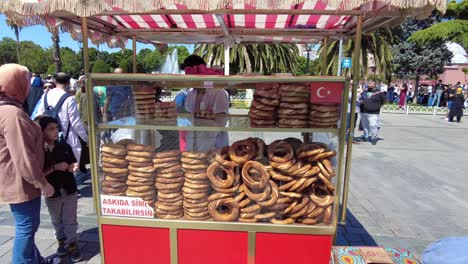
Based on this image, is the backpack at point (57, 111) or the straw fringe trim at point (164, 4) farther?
the backpack at point (57, 111)

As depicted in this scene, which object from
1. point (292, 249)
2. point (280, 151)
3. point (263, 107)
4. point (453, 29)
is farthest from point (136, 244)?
point (453, 29)

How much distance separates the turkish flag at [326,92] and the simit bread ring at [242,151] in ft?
1.87

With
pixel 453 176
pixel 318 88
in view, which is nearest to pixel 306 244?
pixel 318 88

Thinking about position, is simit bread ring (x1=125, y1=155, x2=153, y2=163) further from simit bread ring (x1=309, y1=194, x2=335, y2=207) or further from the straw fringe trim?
simit bread ring (x1=309, y1=194, x2=335, y2=207)

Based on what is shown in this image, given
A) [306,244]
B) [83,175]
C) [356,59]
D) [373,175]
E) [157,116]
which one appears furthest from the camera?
[373,175]

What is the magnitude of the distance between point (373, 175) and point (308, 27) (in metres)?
3.45

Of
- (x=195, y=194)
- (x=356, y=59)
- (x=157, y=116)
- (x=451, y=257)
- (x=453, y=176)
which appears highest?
(x=356, y=59)

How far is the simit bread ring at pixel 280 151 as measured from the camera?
2.30 meters

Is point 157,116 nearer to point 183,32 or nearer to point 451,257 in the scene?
point 183,32

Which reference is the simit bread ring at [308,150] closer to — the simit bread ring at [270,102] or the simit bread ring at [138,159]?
the simit bread ring at [270,102]

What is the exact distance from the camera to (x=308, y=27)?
345 centimetres

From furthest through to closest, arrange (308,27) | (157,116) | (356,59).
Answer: (308,27), (157,116), (356,59)

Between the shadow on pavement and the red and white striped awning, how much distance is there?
2190mm

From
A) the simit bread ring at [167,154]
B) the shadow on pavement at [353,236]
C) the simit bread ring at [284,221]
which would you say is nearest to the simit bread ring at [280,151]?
the simit bread ring at [284,221]
